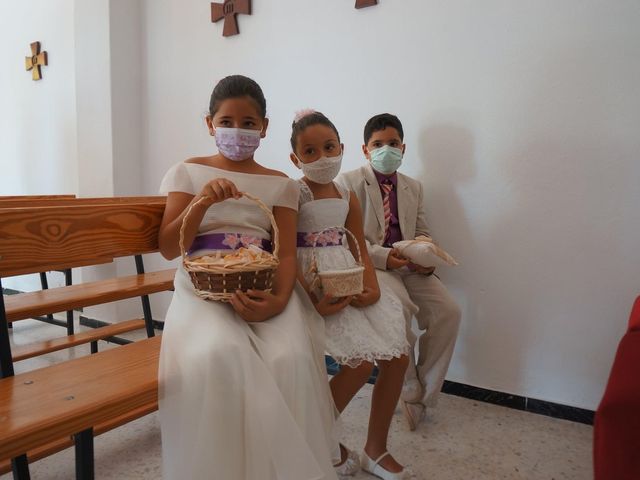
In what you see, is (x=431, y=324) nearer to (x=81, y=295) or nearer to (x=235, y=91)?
(x=235, y=91)

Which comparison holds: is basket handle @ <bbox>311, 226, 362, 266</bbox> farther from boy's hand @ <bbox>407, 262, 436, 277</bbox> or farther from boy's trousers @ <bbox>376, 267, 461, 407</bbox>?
boy's hand @ <bbox>407, 262, 436, 277</bbox>

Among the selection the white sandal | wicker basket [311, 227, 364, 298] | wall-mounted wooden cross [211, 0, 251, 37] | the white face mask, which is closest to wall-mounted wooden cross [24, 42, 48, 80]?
wall-mounted wooden cross [211, 0, 251, 37]

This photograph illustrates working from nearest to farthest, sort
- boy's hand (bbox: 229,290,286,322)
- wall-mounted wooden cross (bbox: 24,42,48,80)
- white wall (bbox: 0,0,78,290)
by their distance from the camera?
boy's hand (bbox: 229,290,286,322) < white wall (bbox: 0,0,78,290) < wall-mounted wooden cross (bbox: 24,42,48,80)

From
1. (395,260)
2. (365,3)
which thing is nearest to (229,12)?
(365,3)

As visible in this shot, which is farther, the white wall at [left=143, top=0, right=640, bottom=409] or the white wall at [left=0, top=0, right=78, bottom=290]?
the white wall at [left=0, top=0, right=78, bottom=290]

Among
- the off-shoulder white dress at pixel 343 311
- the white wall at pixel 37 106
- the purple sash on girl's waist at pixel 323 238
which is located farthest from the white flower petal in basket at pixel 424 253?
the white wall at pixel 37 106

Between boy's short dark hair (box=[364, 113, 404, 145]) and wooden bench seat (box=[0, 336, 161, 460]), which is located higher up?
boy's short dark hair (box=[364, 113, 404, 145])

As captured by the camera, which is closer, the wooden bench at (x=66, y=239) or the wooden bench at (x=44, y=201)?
the wooden bench at (x=66, y=239)

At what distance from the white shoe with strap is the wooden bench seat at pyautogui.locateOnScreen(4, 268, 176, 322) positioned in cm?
120

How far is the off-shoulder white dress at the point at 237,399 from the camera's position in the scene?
106 cm

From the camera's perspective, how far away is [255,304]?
47.8 inches

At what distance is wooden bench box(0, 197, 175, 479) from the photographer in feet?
3.23

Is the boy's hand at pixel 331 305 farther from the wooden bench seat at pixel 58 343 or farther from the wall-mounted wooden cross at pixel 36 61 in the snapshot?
the wall-mounted wooden cross at pixel 36 61

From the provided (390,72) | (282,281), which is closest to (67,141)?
(390,72)
